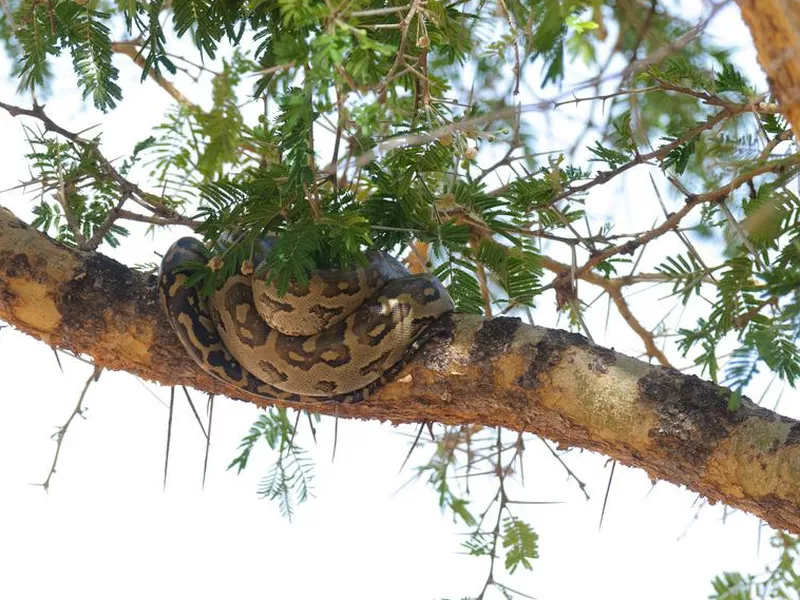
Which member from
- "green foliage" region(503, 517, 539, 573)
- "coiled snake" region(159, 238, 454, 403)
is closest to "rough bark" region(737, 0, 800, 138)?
"coiled snake" region(159, 238, 454, 403)

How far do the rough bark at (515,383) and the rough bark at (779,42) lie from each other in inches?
68.0

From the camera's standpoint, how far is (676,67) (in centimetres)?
347

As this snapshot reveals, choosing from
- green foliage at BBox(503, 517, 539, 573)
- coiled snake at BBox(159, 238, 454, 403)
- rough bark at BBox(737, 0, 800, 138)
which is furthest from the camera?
green foliage at BBox(503, 517, 539, 573)

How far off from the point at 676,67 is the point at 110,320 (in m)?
2.39

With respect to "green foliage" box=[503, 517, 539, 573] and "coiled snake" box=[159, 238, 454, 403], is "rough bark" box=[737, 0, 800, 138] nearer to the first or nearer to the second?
"coiled snake" box=[159, 238, 454, 403]

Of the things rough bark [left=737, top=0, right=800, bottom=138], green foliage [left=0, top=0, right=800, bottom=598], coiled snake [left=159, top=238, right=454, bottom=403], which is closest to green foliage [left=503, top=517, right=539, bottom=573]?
green foliage [left=0, top=0, right=800, bottom=598]

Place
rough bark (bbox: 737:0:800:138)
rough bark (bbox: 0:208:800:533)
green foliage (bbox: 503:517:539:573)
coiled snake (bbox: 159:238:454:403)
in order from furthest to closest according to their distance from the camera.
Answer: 1. green foliage (bbox: 503:517:539:573)
2. coiled snake (bbox: 159:238:454:403)
3. rough bark (bbox: 0:208:800:533)
4. rough bark (bbox: 737:0:800:138)

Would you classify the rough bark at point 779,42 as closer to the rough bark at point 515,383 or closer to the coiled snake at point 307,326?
the rough bark at point 515,383

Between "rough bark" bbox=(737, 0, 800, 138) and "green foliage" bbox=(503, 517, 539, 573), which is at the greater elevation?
"rough bark" bbox=(737, 0, 800, 138)

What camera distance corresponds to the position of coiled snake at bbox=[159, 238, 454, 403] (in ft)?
11.7

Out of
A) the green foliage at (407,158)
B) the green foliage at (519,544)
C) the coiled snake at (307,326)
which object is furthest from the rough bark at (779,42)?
the green foliage at (519,544)

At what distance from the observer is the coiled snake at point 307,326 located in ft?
11.7

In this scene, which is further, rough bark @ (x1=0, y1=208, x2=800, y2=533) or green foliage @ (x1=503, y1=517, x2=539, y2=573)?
green foliage @ (x1=503, y1=517, x2=539, y2=573)

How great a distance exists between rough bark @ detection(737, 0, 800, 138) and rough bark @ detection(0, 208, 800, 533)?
1728 millimetres
